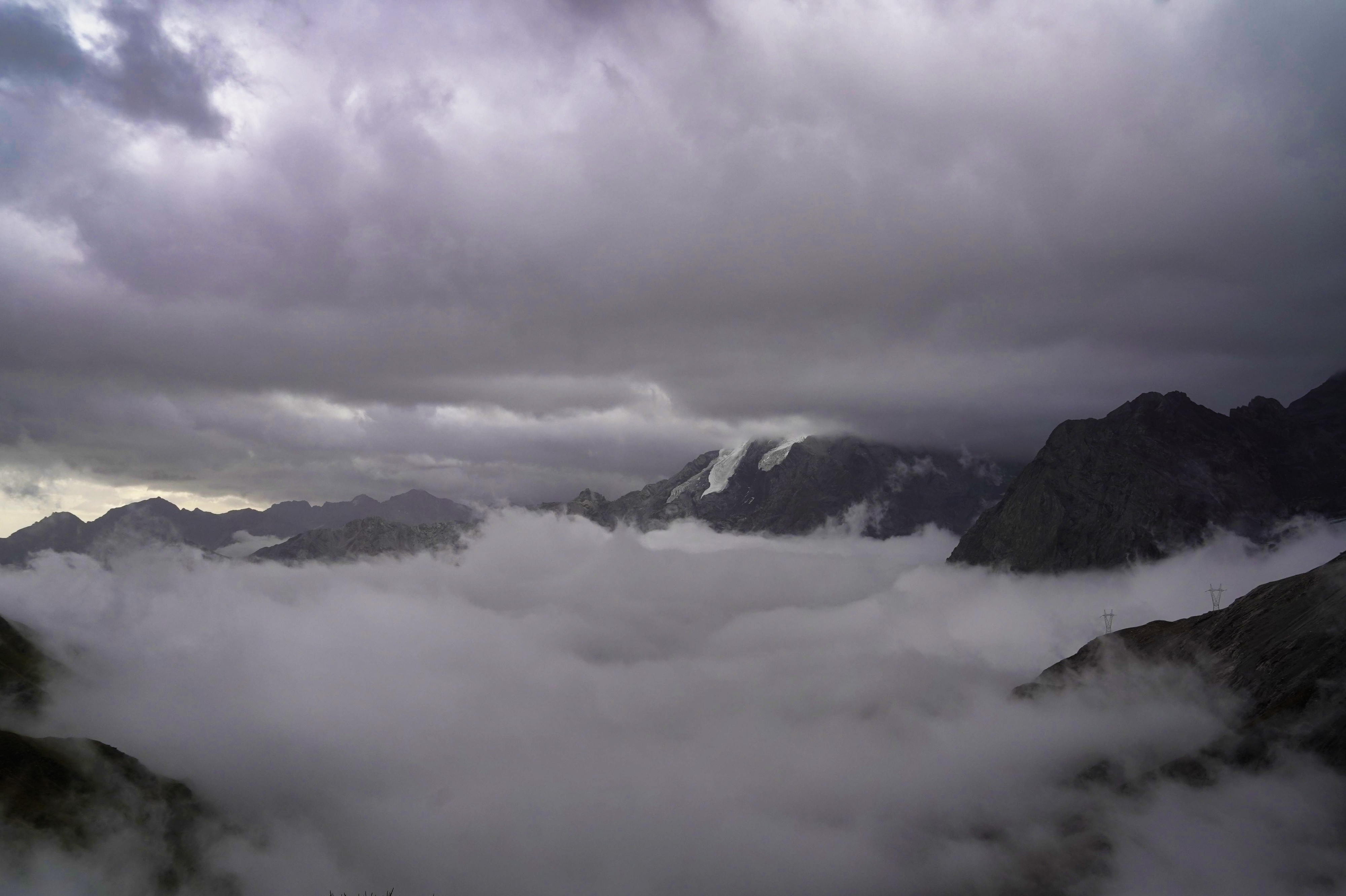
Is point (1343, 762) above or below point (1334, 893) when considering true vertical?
above
